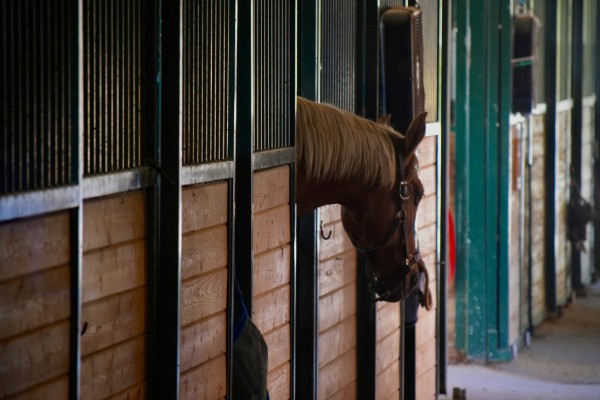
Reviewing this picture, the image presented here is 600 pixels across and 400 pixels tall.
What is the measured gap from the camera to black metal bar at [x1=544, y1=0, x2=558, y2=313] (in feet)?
32.7

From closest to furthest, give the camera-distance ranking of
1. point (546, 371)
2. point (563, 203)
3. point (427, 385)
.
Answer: point (427, 385) < point (546, 371) < point (563, 203)

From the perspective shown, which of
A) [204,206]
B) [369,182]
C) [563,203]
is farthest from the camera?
[563,203]

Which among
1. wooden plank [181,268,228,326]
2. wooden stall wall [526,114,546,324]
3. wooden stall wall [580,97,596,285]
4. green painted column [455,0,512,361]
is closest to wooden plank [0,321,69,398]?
wooden plank [181,268,228,326]

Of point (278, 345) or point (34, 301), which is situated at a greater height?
point (34, 301)

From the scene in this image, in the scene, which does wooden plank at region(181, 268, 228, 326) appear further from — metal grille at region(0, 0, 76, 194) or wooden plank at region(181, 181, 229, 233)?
metal grille at region(0, 0, 76, 194)

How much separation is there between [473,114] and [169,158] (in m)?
5.47

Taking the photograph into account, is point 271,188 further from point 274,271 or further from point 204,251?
point 204,251

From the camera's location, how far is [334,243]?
433 centimetres

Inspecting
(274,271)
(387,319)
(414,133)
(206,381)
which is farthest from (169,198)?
(387,319)

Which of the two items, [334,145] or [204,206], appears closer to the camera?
[204,206]

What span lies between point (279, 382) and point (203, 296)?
758 mm

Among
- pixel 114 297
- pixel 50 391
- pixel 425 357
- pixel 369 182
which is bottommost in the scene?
pixel 425 357

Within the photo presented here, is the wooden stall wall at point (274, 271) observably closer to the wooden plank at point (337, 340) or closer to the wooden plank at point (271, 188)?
the wooden plank at point (271, 188)

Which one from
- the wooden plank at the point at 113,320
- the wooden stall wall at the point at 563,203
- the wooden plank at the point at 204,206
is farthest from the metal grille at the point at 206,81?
the wooden stall wall at the point at 563,203
